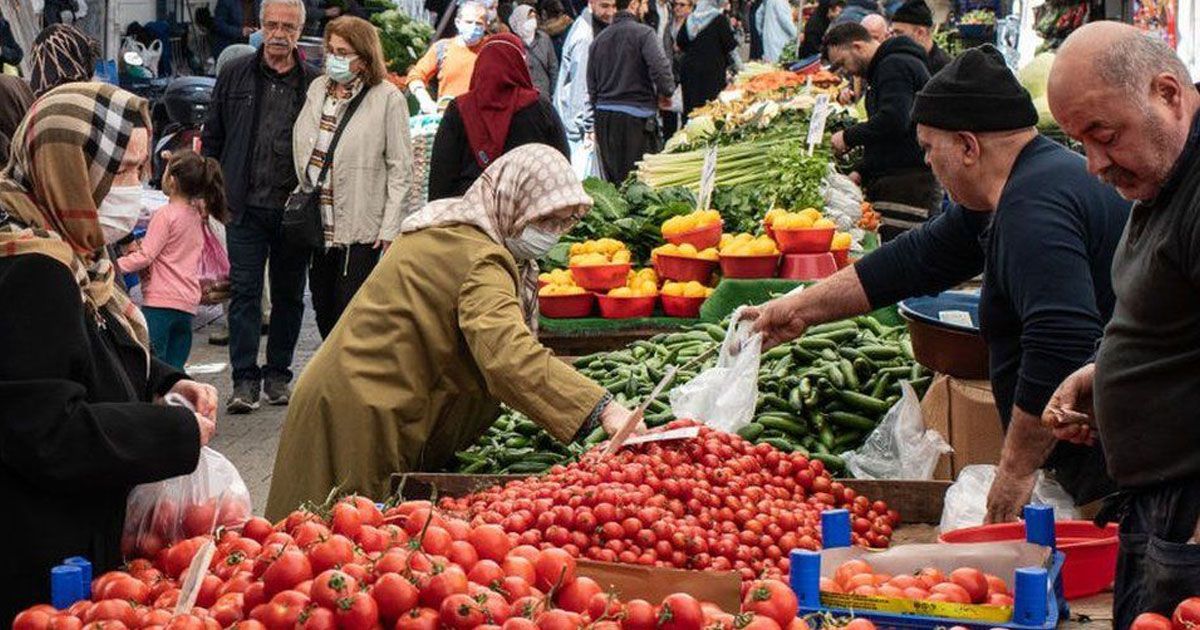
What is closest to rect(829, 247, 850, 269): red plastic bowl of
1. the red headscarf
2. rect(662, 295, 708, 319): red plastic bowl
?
rect(662, 295, 708, 319): red plastic bowl

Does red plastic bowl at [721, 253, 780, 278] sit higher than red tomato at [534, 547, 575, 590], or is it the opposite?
red tomato at [534, 547, 575, 590]

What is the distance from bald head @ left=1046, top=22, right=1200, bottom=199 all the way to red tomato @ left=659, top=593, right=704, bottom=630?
4.18 feet

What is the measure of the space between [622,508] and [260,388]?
20.6 feet

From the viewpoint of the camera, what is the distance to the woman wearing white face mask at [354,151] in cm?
932

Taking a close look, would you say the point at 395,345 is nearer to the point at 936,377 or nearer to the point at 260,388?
the point at 936,377

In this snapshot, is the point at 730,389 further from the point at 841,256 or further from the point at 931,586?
the point at 841,256

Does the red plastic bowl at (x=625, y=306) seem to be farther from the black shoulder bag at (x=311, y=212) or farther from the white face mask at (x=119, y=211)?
the white face mask at (x=119, y=211)

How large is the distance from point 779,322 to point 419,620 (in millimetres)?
2698

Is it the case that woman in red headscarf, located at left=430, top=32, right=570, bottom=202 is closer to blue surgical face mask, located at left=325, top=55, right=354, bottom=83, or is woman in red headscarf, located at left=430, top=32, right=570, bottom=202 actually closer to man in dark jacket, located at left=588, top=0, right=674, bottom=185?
blue surgical face mask, located at left=325, top=55, right=354, bottom=83

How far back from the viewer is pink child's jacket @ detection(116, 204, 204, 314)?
9.32 meters

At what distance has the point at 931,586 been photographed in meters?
3.62

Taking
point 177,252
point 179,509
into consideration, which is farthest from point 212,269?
point 179,509

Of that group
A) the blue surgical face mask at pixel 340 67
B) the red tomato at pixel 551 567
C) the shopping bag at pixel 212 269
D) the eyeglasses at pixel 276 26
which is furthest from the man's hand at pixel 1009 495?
the shopping bag at pixel 212 269

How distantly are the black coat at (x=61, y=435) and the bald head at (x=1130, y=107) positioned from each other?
7.04ft
